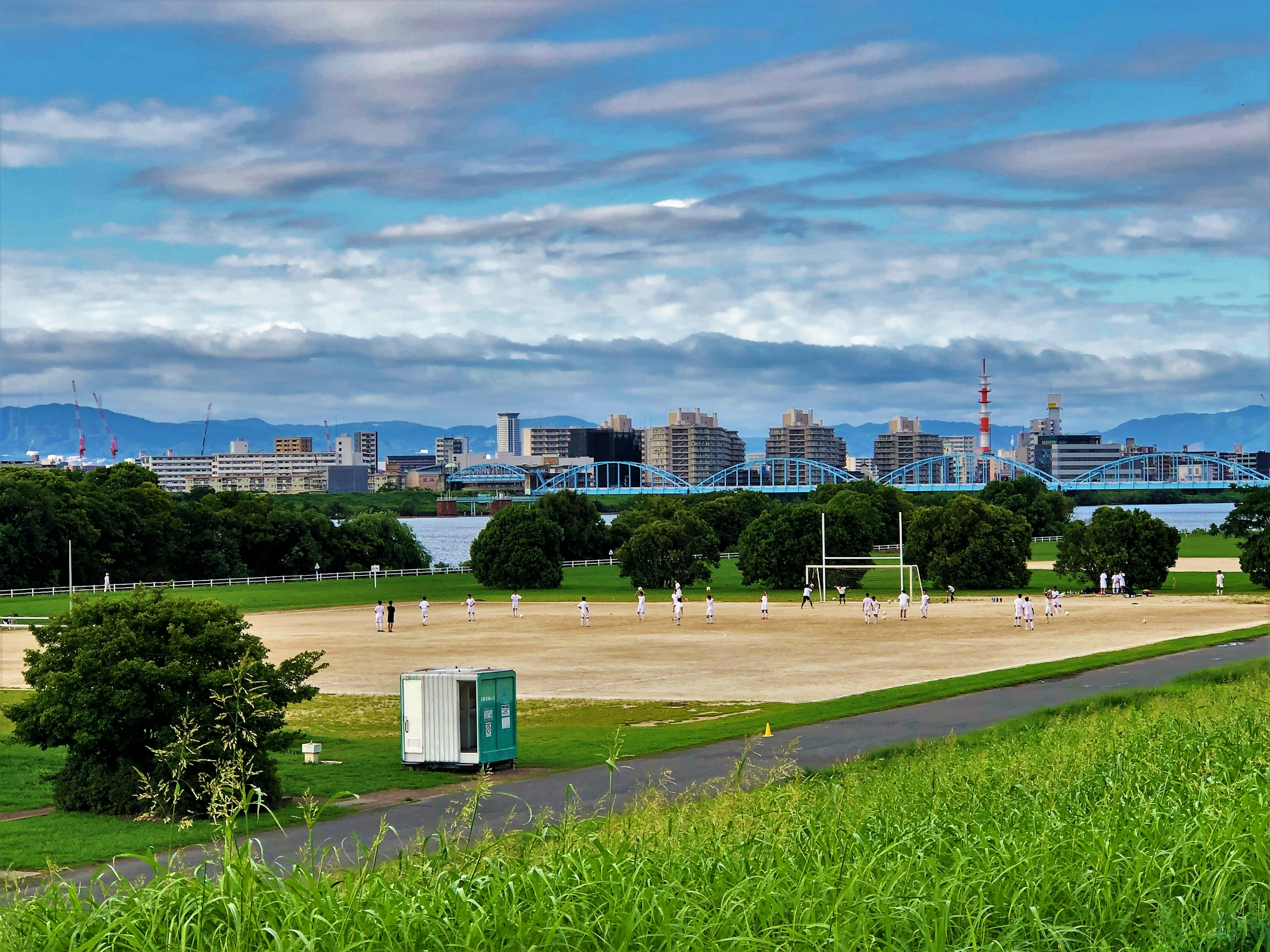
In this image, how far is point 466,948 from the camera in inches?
265

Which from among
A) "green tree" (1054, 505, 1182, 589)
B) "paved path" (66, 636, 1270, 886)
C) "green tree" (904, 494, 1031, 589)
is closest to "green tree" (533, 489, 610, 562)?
"green tree" (904, 494, 1031, 589)

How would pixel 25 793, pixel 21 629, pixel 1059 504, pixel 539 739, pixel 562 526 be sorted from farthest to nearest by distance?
pixel 1059 504, pixel 562 526, pixel 21 629, pixel 539 739, pixel 25 793

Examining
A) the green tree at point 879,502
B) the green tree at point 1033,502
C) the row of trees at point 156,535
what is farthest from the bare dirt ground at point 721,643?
the green tree at point 1033,502

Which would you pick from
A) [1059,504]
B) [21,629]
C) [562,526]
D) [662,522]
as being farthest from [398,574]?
[1059,504]

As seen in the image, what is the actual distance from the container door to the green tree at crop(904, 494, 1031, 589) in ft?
198

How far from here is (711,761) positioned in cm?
2169

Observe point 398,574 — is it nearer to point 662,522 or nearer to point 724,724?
point 662,522

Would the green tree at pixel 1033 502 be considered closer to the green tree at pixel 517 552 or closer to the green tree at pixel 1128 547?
the green tree at pixel 1128 547

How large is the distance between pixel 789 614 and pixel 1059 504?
101 meters

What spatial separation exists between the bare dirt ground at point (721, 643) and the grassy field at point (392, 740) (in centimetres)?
204

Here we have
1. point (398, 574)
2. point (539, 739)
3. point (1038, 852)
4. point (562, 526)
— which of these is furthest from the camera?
point (562, 526)

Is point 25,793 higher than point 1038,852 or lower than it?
lower

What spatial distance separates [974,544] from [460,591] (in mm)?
32291

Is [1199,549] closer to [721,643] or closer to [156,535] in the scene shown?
[721,643]
